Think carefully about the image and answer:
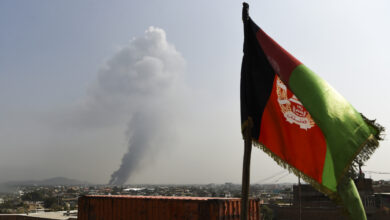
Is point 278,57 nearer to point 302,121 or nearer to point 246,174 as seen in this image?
point 302,121

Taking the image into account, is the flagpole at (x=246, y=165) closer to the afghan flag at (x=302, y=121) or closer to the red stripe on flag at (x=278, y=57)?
the afghan flag at (x=302, y=121)

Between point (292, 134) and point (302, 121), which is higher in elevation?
point (302, 121)

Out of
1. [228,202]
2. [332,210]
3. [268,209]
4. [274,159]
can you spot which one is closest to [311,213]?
[332,210]

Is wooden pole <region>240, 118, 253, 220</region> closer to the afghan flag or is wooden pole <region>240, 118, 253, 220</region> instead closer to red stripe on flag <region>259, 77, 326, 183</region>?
the afghan flag

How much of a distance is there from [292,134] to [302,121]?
1.05 ft

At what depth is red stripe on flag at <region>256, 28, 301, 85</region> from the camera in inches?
247

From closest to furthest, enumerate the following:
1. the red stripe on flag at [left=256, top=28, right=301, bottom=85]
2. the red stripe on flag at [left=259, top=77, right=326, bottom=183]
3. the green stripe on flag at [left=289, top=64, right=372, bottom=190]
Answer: the green stripe on flag at [left=289, top=64, right=372, bottom=190]
the red stripe on flag at [left=259, top=77, right=326, bottom=183]
the red stripe on flag at [left=256, top=28, right=301, bottom=85]

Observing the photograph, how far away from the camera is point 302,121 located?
19.3 ft

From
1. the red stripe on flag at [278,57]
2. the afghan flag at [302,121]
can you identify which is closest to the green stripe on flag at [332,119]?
the afghan flag at [302,121]

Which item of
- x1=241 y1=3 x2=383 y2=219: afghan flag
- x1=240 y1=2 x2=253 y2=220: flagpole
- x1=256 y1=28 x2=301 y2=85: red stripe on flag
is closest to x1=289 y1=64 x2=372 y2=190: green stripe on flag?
x1=241 y1=3 x2=383 y2=219: afghan flag

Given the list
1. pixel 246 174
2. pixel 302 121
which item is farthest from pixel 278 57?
pixel 246 174

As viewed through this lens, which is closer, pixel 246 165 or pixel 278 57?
pixel 246 165

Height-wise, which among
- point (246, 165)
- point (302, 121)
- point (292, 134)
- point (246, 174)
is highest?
point (302, 121)

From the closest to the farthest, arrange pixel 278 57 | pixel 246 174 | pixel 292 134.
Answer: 1. pixel 246 174
2. pixel 292 134
3. pixel 278 57
